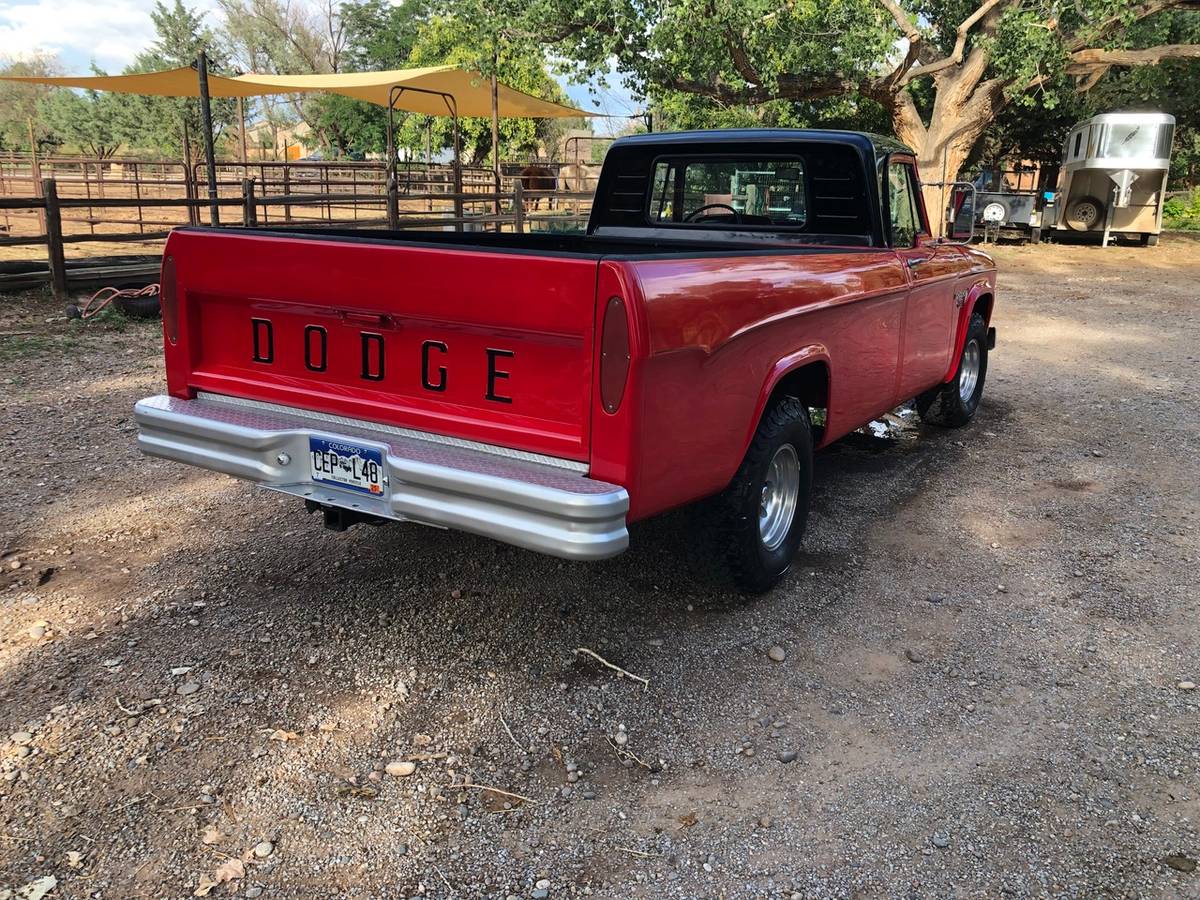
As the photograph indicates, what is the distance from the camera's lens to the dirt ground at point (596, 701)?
242cm

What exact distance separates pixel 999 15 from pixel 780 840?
18871mm

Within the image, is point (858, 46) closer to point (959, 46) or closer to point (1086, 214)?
point (959, 46)

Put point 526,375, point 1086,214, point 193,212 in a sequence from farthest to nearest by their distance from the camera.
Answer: point 1086,214 → point 193,212 → point 526,375

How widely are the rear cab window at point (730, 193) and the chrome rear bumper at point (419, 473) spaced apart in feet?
8.16

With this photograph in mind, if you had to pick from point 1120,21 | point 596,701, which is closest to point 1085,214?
point 1120,21

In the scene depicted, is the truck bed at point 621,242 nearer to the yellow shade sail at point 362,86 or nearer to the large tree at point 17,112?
the yellow shade sail at point 362,86

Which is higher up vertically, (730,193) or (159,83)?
(159,83)

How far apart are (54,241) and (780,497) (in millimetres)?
9217

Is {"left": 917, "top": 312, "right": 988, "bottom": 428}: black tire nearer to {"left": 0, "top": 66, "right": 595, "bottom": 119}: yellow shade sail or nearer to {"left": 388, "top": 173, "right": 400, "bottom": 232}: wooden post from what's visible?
{"left": 388, "top": 173, "right": 400, "bottom": 232}: wooden post

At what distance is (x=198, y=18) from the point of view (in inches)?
1850

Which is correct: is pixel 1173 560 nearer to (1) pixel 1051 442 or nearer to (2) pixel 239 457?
(1) pixel 1051 442

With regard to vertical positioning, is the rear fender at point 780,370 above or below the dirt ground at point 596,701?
above

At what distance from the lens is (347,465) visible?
315 cm

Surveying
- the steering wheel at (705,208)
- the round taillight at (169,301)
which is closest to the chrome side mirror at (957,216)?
the steering wheel at (705,208)
